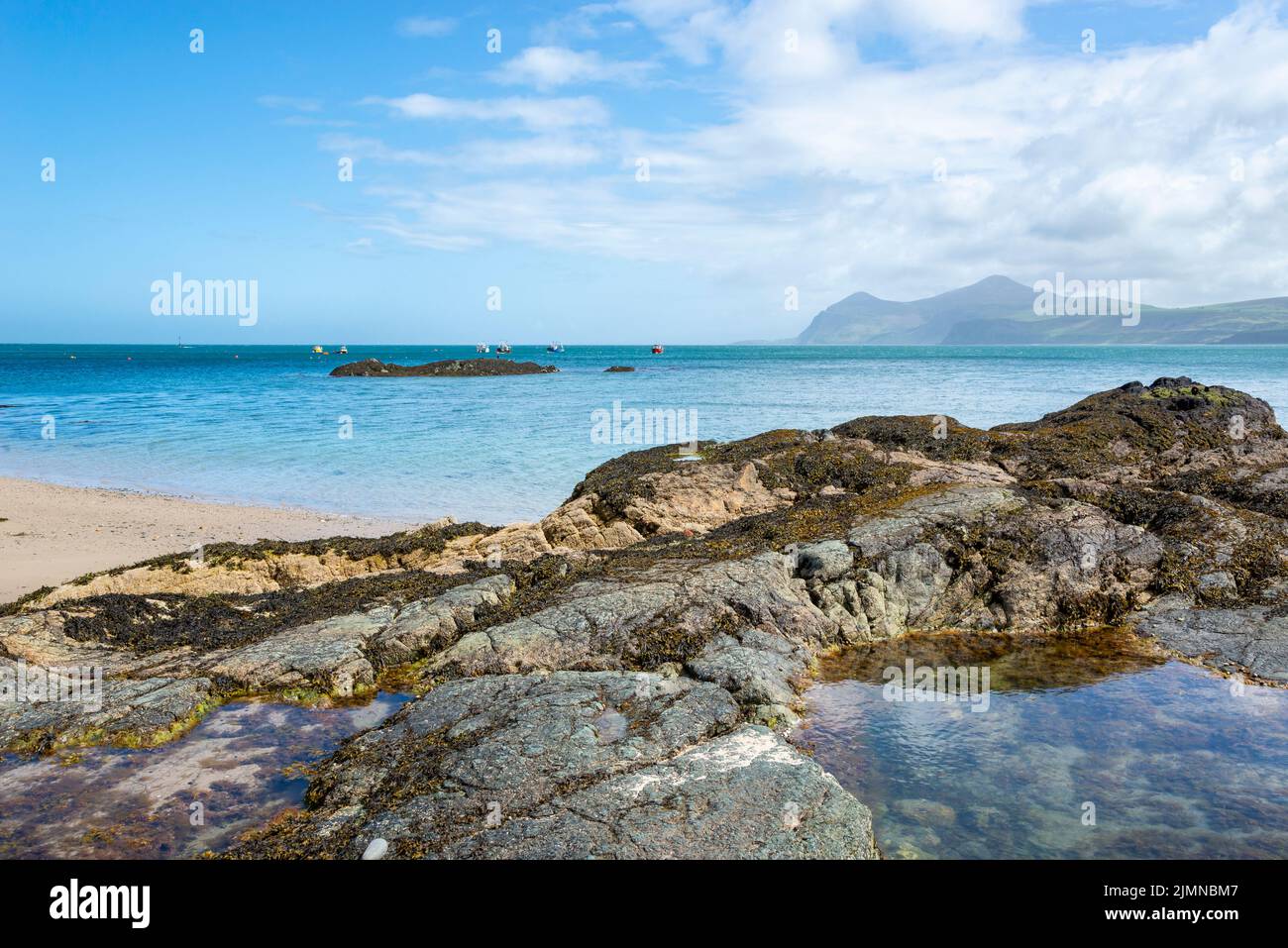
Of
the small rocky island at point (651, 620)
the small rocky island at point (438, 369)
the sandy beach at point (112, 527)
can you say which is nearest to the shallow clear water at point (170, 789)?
the small rocky island at point (651, 620)

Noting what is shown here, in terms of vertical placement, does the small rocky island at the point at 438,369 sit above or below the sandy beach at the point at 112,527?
above

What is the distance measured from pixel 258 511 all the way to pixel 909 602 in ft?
59.6

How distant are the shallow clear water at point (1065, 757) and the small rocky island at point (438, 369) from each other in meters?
86.8

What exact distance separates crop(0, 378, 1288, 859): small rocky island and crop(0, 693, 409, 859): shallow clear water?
1.08ft

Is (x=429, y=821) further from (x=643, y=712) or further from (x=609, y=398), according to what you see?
(x=609, y=398)

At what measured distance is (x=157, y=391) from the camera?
65938 millimetres

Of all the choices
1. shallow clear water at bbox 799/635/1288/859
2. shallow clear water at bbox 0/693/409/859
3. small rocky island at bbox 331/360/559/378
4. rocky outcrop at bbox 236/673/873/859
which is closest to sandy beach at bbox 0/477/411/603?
shallow clear water at bbox 0/693/409/859

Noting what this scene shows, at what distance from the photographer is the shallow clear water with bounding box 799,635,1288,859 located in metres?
6.31

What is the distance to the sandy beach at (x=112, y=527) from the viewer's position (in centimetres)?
1580

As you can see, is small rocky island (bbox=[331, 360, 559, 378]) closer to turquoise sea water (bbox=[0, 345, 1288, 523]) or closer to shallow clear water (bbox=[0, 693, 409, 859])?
turquoise sea water (bbox=[0, 345, 1288, 523])

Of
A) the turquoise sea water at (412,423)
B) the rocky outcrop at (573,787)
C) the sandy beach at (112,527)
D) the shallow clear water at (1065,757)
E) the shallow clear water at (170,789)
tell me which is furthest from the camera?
the turquoise sea water at (412,423)

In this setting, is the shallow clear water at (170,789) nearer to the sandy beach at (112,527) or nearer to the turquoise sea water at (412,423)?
the sandy beach at (112,527)

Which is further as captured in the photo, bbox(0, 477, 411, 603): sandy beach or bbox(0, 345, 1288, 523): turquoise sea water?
bbox(0, 345, 1288, 523): turquoise sea water

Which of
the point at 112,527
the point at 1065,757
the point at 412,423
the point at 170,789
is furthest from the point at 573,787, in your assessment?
the point at 412,423
